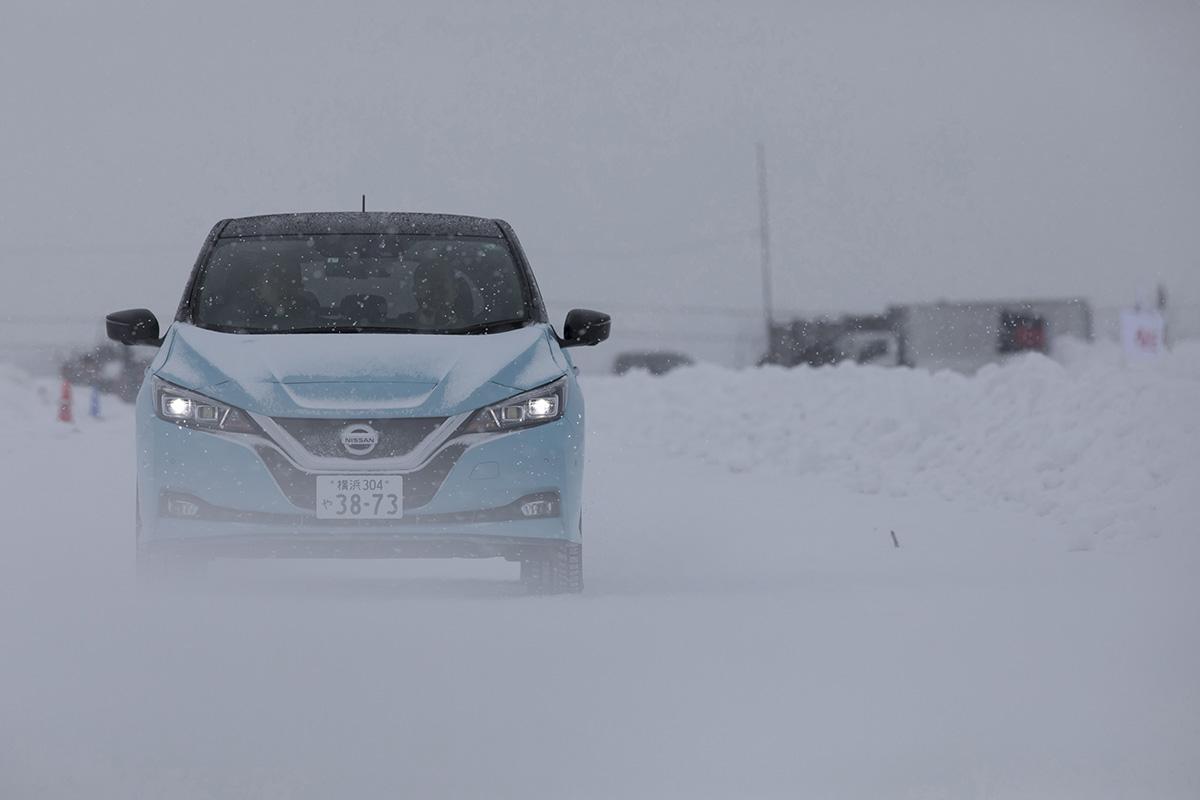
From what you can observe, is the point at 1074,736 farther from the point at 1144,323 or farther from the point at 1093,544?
the point at 1144,323

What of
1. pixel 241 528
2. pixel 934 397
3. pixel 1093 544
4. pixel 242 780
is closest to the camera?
pixel 242 780

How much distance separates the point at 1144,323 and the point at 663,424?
8.14 meters

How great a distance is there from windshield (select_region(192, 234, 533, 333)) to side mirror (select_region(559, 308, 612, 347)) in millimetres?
232

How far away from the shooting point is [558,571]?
802cm

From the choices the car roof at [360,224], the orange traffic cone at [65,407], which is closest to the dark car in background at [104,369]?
the orange traffic cone at [65,407]

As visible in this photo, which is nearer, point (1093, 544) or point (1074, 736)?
point (1074, 736)

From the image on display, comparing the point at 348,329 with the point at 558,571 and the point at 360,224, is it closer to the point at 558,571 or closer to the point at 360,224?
the point at 360,224

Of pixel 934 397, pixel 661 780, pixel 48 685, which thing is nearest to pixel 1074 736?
pixel 661 780

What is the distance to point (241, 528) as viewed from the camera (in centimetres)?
752

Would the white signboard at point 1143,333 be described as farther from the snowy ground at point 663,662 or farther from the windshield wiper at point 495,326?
the windshield wiper at point 495,326

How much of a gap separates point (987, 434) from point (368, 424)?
1029 cm

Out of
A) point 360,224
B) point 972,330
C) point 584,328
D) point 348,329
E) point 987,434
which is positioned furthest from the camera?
point 972,330

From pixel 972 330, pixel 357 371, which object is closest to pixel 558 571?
pixel 357 371

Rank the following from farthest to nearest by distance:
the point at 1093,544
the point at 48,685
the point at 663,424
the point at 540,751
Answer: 1. the point at 663,424
2. the point at 1093,544
3. the point at 48,685
4. the point at 540,751
